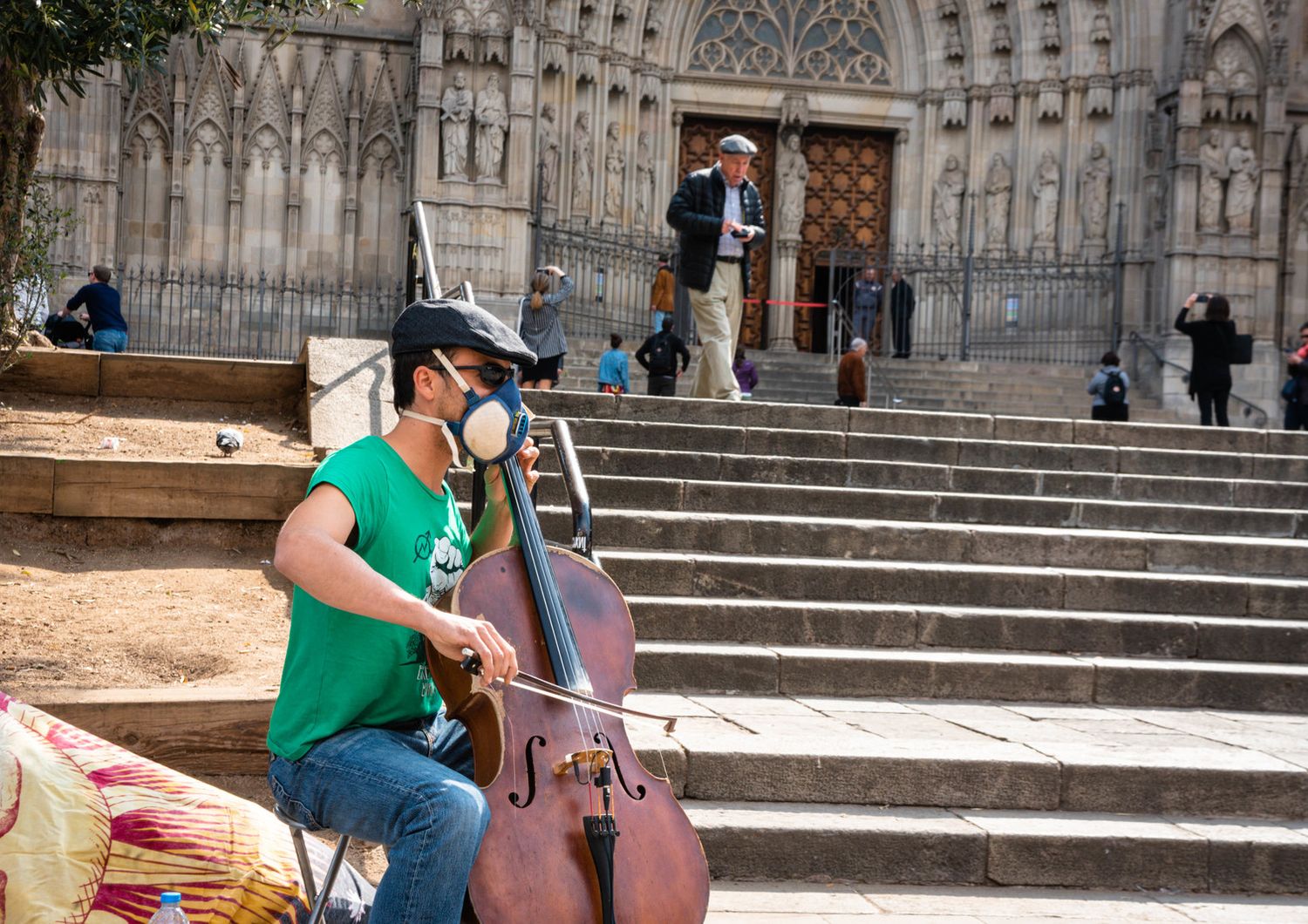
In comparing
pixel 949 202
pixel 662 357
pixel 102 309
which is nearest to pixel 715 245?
pixel 662 357

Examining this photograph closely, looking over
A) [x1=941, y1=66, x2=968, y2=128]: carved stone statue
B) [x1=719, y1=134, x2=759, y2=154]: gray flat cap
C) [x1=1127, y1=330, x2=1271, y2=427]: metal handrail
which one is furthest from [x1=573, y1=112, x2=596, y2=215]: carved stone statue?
[x1=719, y1=134, x2=759, y2=154]: gray flat cap

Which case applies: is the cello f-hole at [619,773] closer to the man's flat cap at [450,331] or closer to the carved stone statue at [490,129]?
the man's flat cap at [450,331]

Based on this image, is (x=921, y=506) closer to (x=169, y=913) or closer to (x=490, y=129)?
(x=169, y=913)

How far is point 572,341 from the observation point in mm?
15133

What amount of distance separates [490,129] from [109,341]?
5.83 metres

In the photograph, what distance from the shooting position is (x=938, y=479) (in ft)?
25.9

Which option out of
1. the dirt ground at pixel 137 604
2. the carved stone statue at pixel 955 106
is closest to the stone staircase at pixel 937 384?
the carved stone statue at pixel 955 106

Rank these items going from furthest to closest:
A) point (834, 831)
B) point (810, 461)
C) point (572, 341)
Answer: point (572, 341) < point (810, 461) < point (834, 831)

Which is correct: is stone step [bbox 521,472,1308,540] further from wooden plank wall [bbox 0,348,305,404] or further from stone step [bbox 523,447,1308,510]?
wooden plank wall [bbox 0,348,305,404]

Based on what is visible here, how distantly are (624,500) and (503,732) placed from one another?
4.56 metres

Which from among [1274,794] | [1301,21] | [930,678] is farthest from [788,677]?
[1301,21]

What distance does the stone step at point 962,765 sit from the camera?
436 centimetres

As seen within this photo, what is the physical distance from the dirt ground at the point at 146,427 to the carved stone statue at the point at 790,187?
435 inches

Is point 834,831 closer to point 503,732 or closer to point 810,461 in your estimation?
point 503,732
